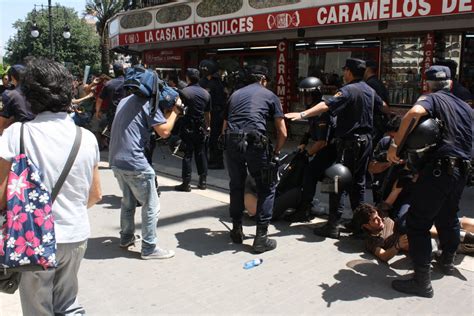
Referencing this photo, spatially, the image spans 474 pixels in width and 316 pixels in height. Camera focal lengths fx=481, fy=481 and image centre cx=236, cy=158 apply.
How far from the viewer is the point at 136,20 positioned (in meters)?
13.4

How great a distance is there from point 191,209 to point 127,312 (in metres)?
2.70

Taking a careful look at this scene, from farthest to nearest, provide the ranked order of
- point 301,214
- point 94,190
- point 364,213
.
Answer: point 301,214
point 364,213
point 94,190

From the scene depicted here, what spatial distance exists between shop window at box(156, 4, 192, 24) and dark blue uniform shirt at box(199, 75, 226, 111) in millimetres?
3663

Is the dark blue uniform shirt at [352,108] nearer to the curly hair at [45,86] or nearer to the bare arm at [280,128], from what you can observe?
the bare arm at [280,128]

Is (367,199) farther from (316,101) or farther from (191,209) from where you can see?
(191,209)

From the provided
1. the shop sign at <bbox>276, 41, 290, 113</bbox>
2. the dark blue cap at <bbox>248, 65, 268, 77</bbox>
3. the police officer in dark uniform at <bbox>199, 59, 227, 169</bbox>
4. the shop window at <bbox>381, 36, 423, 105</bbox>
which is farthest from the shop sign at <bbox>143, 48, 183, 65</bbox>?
the dark blue cap at <bbox>248, 65, 268, 77</bbox>

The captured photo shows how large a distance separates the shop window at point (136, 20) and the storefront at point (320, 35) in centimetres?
3

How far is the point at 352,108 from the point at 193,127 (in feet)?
9.38

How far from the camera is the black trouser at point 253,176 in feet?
14.5

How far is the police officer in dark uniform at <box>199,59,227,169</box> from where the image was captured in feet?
27.1

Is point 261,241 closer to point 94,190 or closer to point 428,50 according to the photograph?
point 94,190

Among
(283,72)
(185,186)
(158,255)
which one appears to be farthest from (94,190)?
(283,72)

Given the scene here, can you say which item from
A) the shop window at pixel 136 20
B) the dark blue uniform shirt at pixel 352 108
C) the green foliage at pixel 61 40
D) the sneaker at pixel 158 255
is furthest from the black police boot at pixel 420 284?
the green foliage at pixel 61 40

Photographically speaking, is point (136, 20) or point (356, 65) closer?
point (356, 65)
